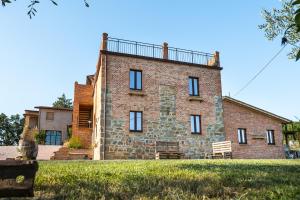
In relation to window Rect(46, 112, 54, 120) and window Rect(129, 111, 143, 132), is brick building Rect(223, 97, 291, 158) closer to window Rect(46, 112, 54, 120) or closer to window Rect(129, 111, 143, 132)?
window Rect(129, 111, 143, 132)

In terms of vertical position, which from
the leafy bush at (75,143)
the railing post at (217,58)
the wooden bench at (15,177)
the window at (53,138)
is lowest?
the wooden bench at (15,177)

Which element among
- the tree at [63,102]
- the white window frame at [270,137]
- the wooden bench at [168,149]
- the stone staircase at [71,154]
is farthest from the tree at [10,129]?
the white window frame at [270,137]

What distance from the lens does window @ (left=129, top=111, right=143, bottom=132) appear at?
57.7 ft

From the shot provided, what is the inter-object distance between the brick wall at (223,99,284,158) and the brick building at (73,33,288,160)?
0.33ft

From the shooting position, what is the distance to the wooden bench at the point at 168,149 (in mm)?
16527

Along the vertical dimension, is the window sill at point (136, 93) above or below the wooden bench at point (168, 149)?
above

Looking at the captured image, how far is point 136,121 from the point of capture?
17.8m

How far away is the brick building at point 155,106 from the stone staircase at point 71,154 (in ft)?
3.69

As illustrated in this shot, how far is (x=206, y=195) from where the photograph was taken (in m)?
3.01

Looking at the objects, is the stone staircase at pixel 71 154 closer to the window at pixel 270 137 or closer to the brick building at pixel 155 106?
the brick building at pixel 155 106

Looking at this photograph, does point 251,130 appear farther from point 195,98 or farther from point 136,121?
point 136,121

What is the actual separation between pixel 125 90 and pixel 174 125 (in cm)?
391

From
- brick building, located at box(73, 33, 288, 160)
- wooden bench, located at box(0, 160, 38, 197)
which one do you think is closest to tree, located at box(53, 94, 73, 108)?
brick building, located at box(73, 33, 288, 160)

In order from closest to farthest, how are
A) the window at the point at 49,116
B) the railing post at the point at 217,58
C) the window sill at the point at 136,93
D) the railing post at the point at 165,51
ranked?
the window sill at the point at 136,93
the railing post at the point at 165,51
the railing post at the point at 217,58
the window at the point at 49,116
